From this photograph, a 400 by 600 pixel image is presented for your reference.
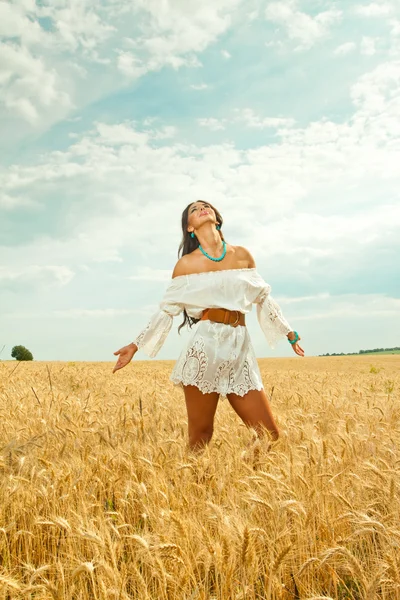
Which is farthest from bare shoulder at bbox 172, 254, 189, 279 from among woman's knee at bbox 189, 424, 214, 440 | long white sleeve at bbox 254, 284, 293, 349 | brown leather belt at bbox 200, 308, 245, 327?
woman's knee at bbox 189, 424, 214, 440

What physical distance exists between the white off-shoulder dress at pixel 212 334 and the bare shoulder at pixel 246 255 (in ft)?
0.31

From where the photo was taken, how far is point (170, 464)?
361cm

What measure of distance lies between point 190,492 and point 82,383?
28.3ft

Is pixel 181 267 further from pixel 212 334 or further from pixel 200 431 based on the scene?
pixel 200 431

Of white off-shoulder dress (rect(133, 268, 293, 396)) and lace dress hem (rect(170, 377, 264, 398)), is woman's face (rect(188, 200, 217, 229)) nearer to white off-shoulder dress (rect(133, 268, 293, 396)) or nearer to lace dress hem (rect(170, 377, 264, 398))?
white off-shoulder dress (rect(133, 268, 293, 396))

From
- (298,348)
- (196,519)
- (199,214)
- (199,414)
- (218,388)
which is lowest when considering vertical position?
(196,519)

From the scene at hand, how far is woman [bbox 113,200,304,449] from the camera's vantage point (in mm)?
3998

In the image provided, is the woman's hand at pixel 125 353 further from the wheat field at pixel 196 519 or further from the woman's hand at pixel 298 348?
the woman's hand at pixel 298 348

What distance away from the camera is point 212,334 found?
13.5ft

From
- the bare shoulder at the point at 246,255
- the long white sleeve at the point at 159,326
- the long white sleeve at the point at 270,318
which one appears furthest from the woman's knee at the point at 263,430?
Answer: the bare shoulder at the point at 246,255

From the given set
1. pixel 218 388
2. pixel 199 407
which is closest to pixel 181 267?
pixel 218 388

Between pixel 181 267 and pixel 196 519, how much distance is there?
230 cm

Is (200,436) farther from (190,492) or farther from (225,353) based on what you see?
(190,492)

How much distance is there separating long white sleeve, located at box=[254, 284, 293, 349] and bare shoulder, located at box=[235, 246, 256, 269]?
229mm
